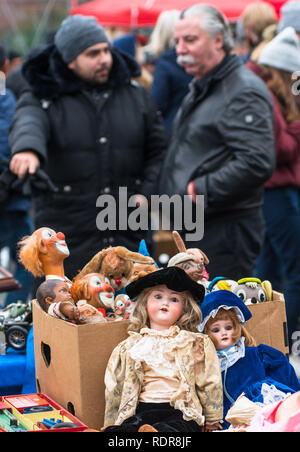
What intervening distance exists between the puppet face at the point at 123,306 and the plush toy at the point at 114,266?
0.12 meters

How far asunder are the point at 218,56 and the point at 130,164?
68 cm

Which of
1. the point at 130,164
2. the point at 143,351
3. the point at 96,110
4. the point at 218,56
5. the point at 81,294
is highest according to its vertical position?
the point at 218,56

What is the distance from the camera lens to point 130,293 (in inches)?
88.7

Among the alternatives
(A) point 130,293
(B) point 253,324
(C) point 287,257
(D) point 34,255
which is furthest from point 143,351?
(C) point 287,257

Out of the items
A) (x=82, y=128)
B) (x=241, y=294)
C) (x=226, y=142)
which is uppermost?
(x=82, y=128)

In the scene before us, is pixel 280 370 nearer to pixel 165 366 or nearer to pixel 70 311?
pixel 165 366

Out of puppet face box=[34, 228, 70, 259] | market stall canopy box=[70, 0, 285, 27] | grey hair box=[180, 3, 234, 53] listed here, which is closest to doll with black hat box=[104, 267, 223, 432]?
puppet face box=[34, 228, 70, 259]

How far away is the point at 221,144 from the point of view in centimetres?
347

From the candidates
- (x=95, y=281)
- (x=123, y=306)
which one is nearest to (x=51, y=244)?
(x=95, y=281)

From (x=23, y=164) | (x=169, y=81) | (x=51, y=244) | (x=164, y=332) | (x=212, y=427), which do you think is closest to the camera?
(x=212, y=427)

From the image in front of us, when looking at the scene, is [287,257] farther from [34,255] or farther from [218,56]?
[34,255]

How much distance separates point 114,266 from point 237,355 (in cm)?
52

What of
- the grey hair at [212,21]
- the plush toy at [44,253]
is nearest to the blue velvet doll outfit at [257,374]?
the plush toy at [44,253]
